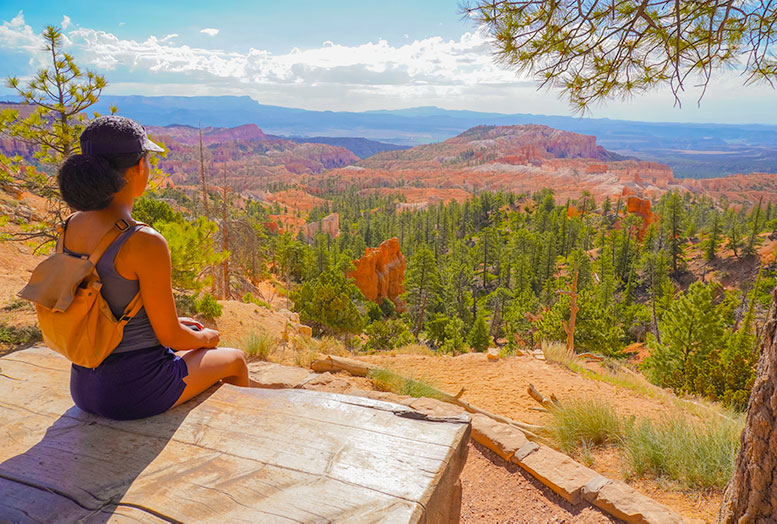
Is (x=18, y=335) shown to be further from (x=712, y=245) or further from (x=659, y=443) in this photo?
(x=712, y=245)

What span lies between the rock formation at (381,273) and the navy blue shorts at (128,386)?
3540 cm

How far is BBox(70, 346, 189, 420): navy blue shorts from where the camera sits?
1.73m

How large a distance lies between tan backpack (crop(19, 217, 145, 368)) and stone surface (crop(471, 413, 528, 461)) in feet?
9.98

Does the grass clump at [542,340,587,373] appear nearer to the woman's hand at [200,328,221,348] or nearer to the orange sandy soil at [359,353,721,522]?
the orange sandy soil at [359,353,721,522]

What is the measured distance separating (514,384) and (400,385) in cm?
238

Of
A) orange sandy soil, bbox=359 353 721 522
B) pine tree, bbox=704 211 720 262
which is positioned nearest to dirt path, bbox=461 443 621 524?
orange sandy soil, bbox=359 353 721 522

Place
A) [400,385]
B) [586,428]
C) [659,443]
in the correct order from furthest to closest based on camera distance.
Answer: [400,385] < [586,428] < [659,443]

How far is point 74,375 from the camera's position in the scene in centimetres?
180

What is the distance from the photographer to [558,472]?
10.5ft

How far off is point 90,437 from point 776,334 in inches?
102

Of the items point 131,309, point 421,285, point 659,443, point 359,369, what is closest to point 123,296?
point 131,309

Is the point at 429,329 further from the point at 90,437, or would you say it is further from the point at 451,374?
the point at 90,437

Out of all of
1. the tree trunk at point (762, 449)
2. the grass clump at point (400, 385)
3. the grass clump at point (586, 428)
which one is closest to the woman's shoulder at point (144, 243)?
the tree trunk at point (762, 449)

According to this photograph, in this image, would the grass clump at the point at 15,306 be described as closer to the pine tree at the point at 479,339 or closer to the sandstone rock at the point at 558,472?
the sandstone rock at the point at 558,472
